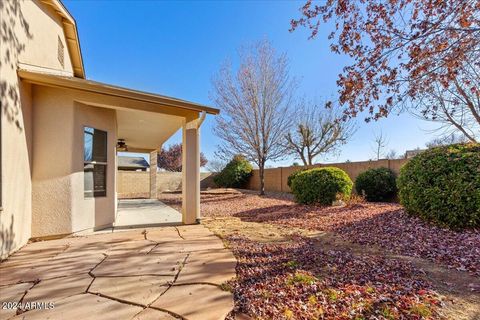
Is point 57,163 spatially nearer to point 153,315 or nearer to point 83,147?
point 83,147

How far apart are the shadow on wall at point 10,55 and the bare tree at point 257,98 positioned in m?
10.4

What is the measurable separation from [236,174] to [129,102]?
14.4 metres

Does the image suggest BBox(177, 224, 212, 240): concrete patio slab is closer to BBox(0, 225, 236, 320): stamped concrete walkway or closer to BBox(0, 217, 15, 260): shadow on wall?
BBox(0, 225, 236, 320): stamped concrete walkway

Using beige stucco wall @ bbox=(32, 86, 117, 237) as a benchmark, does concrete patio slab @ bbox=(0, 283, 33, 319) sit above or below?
below

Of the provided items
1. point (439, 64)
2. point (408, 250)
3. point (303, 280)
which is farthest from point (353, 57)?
point (303, 280)

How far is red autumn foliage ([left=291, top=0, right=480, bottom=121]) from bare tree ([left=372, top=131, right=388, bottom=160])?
2183 cm

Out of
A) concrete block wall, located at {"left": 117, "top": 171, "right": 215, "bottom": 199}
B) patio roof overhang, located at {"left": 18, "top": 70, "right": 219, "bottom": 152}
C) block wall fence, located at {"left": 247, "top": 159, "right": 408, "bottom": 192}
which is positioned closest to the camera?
patio roof overhang, located at {"left": 18, "top": 70, "right": 219, "bottom": 152}

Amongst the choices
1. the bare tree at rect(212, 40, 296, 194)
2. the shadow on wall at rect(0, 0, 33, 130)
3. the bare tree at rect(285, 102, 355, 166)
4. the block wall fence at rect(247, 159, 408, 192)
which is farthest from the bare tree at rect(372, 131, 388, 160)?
the shadow on wall at rect(0, 0, 33, 130)

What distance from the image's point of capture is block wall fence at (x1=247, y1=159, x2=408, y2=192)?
11.6 m

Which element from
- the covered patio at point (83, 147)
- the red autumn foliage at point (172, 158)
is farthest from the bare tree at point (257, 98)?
the red autumn foliage at point (172, 158)

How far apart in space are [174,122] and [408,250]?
674cm

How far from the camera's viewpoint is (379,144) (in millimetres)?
24922

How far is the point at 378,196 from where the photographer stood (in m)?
10.6

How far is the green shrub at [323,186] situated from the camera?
9.03 m
